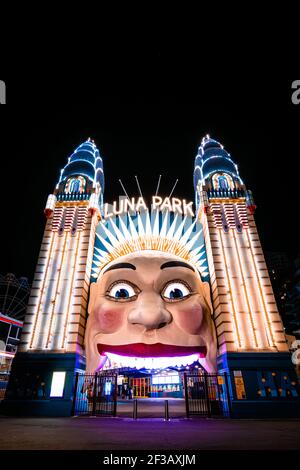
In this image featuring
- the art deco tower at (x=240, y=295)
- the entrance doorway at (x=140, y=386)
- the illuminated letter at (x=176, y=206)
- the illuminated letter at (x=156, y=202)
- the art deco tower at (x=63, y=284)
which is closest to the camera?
the art deco tower at (x=240, y=295)

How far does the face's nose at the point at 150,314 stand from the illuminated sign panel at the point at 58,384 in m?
4.24

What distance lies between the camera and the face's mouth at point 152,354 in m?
12.0

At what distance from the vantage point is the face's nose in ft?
38.5

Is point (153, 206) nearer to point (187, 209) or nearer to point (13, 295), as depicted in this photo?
point (187, 209)

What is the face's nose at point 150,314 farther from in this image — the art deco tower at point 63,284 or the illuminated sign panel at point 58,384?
the illuminated sign panel at point 58,384

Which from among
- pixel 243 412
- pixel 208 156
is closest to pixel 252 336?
pixel 243 412

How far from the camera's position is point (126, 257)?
14516 millimetres

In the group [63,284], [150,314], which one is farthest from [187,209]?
[63,284]

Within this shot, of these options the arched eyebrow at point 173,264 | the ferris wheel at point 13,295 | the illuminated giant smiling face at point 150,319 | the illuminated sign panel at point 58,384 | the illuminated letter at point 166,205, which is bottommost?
the illuminated sign panel at point 58,384

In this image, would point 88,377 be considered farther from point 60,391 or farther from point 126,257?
point 126,257

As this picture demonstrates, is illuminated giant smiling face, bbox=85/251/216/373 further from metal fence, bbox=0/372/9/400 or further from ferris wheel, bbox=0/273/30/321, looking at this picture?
ferris wheel, bbox=0/273/30/321

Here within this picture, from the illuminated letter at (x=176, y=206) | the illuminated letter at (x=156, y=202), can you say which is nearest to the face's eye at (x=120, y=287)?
the illuminated letter at (x=156, y=202)

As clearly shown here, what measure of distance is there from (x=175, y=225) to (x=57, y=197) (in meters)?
7.81

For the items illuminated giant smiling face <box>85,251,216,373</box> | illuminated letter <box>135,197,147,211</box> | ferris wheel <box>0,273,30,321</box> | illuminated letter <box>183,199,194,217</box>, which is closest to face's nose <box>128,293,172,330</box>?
illuminated giant smiling face <box>85,251,216,373</box>
